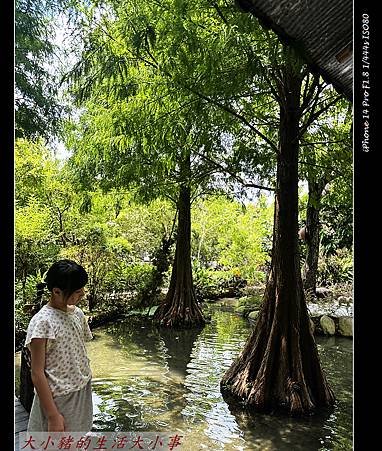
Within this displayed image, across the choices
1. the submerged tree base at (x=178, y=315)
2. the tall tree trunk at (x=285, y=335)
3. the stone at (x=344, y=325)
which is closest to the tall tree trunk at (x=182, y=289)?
the submerged tree base at (x=178, y=315)

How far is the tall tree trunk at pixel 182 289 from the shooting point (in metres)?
4.37

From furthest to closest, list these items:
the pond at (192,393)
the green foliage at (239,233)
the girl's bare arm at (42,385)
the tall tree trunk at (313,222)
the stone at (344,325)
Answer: the green foliage at (239,233) < the stone at (344,325) < the tall tree trunk at (313,222) < the pond at (192,393) < the girl's bare arm at (42,385)

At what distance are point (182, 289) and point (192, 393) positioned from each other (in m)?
1.87

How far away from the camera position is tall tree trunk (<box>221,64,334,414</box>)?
2332 millimetres

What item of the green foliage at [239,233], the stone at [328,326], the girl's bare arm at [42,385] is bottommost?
the stone at [328,326]

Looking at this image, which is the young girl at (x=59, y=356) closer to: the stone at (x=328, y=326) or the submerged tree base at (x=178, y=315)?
the stone at (x=328, y=326)

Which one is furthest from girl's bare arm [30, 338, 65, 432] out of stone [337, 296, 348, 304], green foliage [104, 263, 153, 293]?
green foliage [104, 263, 153, 293]

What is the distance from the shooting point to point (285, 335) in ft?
7.74

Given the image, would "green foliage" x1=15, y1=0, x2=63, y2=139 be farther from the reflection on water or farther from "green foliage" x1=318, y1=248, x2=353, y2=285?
"green foliage" x1=318, y1=248, x2=353, y2=285

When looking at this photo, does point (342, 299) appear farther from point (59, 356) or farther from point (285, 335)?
point (59, 356)

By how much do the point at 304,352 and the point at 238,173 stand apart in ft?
4.21

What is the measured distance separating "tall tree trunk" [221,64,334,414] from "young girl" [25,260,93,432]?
1400mm
